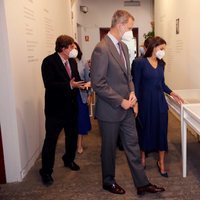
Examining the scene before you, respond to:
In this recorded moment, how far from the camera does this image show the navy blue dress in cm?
269

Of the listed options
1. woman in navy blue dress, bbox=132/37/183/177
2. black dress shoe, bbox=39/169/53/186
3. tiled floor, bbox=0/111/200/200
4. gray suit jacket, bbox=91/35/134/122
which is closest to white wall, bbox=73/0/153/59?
tiled floor, bbox=0/111/200/200

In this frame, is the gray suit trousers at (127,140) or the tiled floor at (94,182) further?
the tiled floor at (94,182)

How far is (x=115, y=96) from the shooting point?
2.18 metres

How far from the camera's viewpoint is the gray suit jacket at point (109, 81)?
7.07 ft

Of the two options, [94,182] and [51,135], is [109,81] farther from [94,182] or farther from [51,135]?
[94,182]

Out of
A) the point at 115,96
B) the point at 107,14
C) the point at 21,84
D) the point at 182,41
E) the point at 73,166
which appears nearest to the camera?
the point at 115,96

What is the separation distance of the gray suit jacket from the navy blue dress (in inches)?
16.0

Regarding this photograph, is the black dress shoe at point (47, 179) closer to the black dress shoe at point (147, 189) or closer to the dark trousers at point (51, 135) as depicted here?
the dark trousers at point (51, 135)

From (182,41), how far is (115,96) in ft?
9.48

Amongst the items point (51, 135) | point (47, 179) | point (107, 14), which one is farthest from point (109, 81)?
point (107, 14)

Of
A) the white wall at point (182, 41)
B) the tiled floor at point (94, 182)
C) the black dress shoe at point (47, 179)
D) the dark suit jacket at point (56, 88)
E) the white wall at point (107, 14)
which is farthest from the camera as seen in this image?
the white wall at point (107, 14)

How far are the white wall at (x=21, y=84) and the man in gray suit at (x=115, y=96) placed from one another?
0.85 meters

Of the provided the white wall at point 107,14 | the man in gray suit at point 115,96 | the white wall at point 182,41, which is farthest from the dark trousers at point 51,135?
the white wall at point 107,14

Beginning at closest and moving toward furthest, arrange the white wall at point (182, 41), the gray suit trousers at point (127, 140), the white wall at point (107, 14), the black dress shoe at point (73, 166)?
1. the gray suit trousers at point (127, 140)
2. the black dress shoe at point (73, 166)
3. the white wall at point (182, 41)
4. the white wall at point (107, 14)
